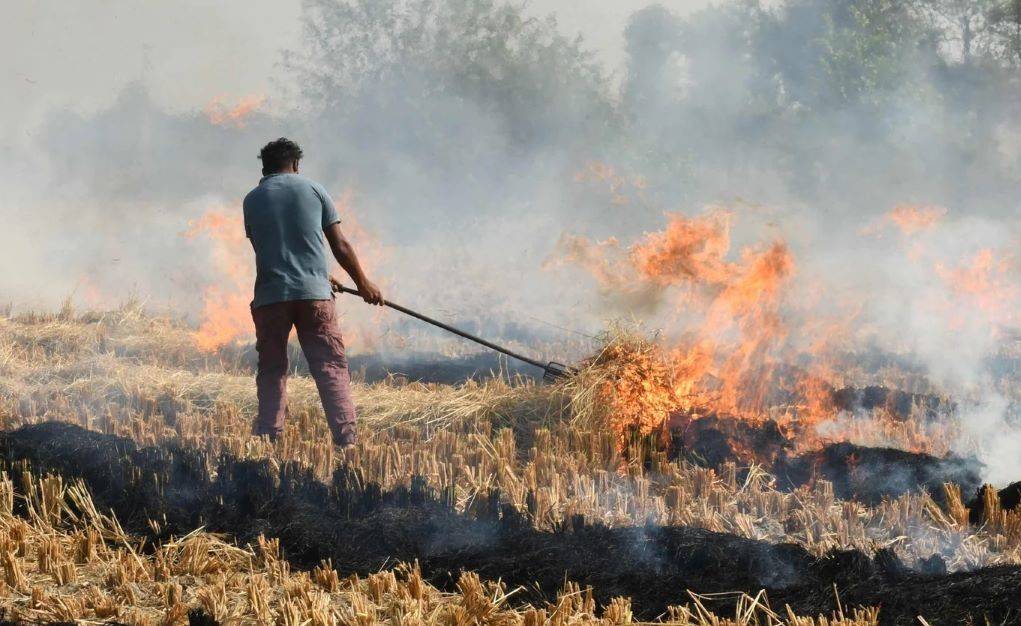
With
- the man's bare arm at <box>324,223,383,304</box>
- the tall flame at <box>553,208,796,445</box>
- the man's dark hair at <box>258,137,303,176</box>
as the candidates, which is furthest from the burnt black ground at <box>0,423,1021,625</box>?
the tall flame at <box>553,208,796,445</box>

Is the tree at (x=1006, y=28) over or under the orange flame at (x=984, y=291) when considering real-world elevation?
over

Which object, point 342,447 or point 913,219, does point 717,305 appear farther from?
point 913,219

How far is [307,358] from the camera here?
6.79 meters

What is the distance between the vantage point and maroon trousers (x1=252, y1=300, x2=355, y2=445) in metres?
6.73

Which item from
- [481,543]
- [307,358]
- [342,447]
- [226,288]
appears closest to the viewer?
[481,543]

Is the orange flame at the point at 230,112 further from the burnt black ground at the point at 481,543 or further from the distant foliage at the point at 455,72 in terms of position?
the burnt black ground at the point at 481,543

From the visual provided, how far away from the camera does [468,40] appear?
2547cm

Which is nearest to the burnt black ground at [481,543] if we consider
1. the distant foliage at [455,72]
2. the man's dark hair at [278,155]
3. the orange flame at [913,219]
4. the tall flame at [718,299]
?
the man's dark hair at [278,155]

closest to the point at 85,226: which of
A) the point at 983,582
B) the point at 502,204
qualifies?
the point at 502,204

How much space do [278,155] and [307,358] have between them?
4.35 feet

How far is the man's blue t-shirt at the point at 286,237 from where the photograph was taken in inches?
262

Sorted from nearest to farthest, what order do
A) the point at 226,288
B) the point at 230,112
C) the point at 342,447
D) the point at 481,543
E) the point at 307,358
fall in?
the point at 481,543 → the point at 342,447 → the point at 307,358 → the point at 226,288 → the point at 230,112

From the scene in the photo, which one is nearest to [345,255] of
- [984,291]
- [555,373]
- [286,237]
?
[286,237]

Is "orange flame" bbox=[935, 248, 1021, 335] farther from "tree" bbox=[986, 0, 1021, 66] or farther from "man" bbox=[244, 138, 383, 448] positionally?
"tree" bbox=[986, 0, 1021, 66]
